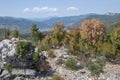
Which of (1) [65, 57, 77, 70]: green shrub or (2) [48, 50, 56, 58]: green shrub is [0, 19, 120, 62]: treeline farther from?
(1) [65, 57, 77, 70]: green shrub

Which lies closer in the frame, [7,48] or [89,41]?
[7,48]

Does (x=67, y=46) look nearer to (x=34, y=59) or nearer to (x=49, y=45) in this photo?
(x=49, y=45)

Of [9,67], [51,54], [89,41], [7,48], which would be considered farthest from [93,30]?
[9,67]

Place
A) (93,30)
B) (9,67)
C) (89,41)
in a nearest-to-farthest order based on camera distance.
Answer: (9,67) < (93,30) < (89,41)

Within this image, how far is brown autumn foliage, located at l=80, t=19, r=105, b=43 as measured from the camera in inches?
3947

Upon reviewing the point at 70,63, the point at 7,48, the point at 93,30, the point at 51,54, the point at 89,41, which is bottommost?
the point at 70,63

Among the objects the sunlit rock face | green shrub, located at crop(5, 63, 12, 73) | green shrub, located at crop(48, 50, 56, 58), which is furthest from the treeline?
green shrub, located at crop(5, 63, 12, 73)

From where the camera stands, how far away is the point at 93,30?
100500 mm

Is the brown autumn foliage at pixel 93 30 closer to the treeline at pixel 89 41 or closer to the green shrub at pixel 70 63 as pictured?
the treeline at pixel 89 41

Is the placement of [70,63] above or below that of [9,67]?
below

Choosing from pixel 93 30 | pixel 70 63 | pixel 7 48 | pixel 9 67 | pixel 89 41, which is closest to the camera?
pixel 9 67

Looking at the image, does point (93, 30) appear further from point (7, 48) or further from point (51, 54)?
point (7, 48)

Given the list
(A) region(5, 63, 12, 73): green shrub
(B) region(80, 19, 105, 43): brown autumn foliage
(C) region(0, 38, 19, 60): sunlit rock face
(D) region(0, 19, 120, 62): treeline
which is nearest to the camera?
(A) region(5, 63, 12, 73): green shrub

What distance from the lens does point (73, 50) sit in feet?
329
